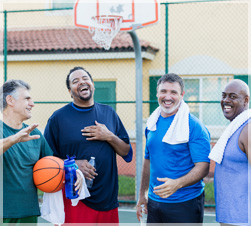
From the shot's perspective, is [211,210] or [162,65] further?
[162,65]

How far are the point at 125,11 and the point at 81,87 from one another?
2.37 meters

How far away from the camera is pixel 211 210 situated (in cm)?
698

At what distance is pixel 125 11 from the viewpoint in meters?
5.93

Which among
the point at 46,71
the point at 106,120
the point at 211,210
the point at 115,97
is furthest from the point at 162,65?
the point at 106,120

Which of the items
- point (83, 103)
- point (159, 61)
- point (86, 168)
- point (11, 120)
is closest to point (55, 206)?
point (86, 168)

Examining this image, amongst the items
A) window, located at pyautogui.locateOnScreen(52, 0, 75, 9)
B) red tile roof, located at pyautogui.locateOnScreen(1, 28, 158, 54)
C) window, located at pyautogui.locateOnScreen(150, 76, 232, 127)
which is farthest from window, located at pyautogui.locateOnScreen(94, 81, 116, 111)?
window, located at pyautogui.locateOnScreen(52, 0, 75, 9)

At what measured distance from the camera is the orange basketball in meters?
3.45

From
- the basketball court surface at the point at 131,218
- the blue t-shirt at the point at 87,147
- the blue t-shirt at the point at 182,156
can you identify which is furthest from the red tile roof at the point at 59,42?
the blue t-shirt at the point at 182,156

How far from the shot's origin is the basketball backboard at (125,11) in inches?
→ 230

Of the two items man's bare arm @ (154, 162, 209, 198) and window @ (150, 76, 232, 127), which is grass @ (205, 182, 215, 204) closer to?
window @ (150, 76, 232, 127)

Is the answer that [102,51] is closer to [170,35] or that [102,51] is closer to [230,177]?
[170,35]

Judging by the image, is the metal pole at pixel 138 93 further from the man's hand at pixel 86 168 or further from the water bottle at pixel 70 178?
the water bottle at pixel 70 178

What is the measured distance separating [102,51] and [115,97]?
4.11 ft

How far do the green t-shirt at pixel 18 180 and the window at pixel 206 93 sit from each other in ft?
21.4
